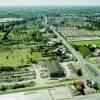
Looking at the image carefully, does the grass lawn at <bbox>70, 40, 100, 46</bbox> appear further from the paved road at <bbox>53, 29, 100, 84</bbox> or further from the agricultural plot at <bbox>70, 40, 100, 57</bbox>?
the paved road at <bbox>53, 29, 100, 84</bbox>

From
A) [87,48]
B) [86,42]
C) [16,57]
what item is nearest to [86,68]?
[87,48]

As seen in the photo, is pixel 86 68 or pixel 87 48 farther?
pixel 87 48

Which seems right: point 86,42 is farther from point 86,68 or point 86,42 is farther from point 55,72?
point 55,72

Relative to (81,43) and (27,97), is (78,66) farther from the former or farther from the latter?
(81,43)

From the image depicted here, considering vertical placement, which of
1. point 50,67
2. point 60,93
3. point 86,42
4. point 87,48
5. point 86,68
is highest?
point 86,42

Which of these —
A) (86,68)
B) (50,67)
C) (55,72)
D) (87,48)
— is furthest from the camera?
(87,48)

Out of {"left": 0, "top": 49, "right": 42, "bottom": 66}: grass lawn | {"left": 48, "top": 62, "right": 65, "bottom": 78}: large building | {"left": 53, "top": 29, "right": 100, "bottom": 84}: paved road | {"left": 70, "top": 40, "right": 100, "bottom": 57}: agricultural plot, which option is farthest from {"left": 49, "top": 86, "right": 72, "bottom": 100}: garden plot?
{"left": 70, "top": 40, "right": 100, "bottom": 57}: agricultural plot

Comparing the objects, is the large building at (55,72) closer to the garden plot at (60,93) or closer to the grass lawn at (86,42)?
the garden plot at (60,93)

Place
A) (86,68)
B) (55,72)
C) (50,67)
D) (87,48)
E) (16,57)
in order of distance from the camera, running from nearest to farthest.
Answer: (55,72) → (50,67) → (86,68) → (16,57) → (87,48)
